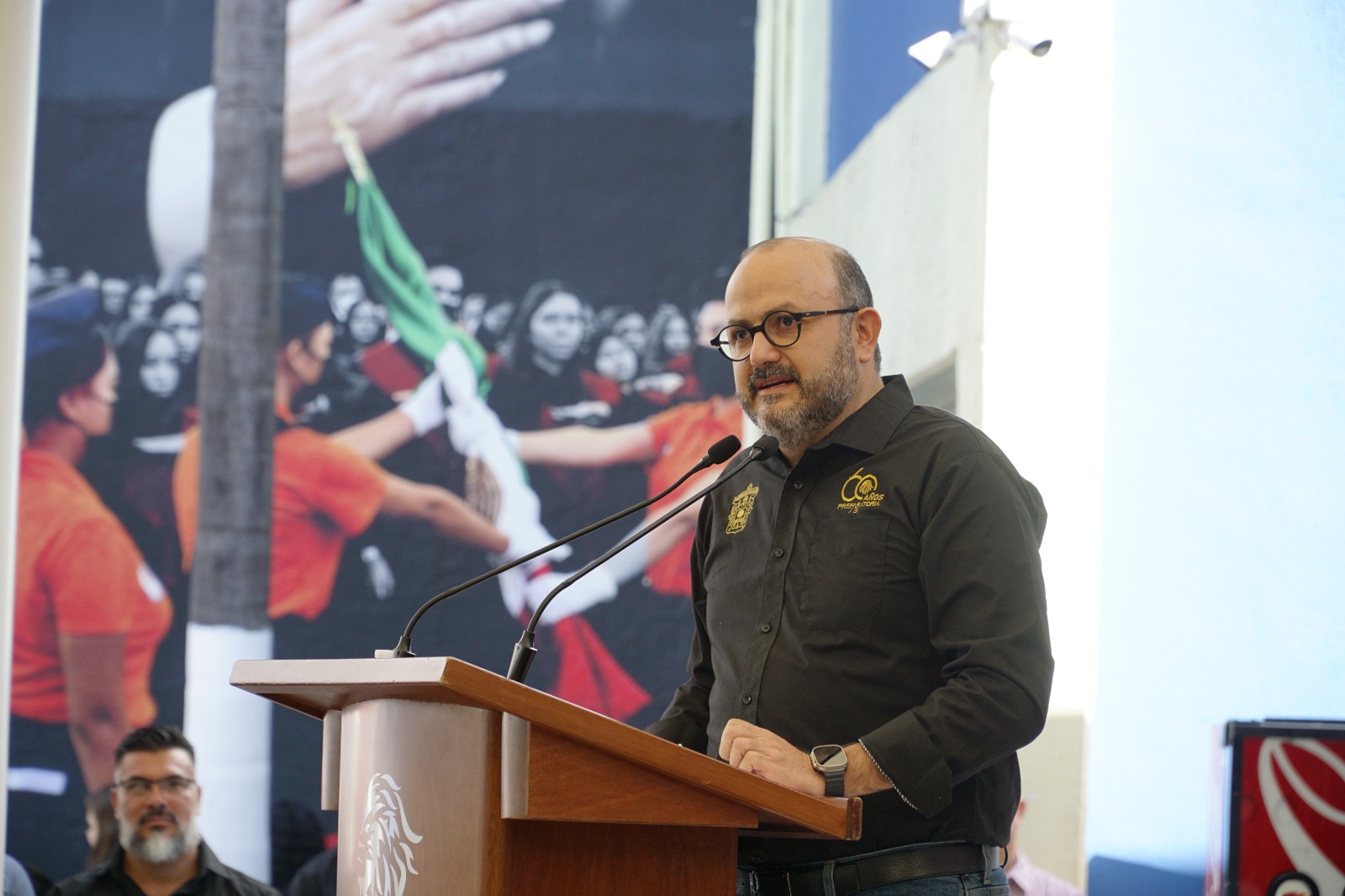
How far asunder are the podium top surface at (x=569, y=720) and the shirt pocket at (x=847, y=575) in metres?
0.30

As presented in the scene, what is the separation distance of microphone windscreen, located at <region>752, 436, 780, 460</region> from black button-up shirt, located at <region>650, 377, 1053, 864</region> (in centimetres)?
5

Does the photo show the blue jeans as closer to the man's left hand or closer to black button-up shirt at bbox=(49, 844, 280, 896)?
the man's left hand

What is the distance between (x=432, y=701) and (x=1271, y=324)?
240 cm

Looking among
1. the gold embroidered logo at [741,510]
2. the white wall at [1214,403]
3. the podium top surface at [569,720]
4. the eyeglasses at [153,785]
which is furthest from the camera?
the eyeglasses at [153,785]

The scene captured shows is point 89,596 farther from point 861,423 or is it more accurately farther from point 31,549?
point 861,423

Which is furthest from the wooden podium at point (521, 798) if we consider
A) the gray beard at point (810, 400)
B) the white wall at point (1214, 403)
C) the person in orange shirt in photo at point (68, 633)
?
the person in orange shirt in photo at point (68, 633)

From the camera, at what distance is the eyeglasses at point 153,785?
11.9 feet

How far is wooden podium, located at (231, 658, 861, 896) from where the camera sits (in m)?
1.08

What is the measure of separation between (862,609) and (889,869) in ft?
0.86

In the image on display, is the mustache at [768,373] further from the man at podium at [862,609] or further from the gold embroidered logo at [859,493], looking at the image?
the gold embroidered logo at [859,493]

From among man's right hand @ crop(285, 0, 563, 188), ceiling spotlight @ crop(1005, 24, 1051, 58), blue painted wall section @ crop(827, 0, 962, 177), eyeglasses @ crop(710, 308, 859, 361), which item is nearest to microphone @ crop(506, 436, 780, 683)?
eyeglasses @ crop(710, 308, 859, 361)

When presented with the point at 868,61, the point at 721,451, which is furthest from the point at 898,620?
the point at 868,61

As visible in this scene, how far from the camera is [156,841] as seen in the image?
3.56 metres

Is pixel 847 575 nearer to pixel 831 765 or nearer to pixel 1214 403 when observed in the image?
pixel 831 765
